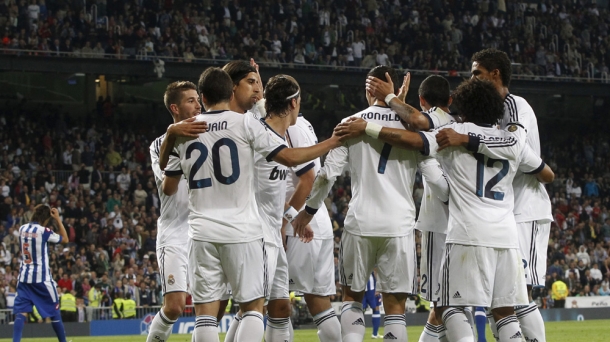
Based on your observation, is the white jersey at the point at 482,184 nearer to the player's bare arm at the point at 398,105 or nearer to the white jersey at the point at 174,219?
the player's bare arm at the point at 398,105

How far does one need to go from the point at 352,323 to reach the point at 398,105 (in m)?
1.69

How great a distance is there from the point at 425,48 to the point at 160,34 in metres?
10.2

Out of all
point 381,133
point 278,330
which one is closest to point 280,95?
point 381,133

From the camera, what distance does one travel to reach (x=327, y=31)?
108 feet

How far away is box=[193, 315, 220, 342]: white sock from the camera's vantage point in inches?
249

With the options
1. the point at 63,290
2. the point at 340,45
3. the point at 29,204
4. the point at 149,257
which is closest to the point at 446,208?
the point at 63,290

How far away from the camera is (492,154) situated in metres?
6.43

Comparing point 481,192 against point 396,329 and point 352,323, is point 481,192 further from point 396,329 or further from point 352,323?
point 352,323

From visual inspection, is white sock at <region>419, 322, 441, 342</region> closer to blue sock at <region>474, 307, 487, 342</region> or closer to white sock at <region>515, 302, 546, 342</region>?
white sock at <region>515, 302, 546, 342</region>

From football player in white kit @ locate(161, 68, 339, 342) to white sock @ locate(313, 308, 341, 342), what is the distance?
116 centimetres

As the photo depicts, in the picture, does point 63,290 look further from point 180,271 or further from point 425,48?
point 425,48

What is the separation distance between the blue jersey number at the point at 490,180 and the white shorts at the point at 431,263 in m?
0.84

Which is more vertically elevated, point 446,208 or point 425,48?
point 425,48

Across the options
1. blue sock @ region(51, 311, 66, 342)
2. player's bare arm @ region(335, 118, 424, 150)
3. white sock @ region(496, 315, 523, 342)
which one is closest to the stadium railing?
blue sock @ region(51, 311, 66, 342)
